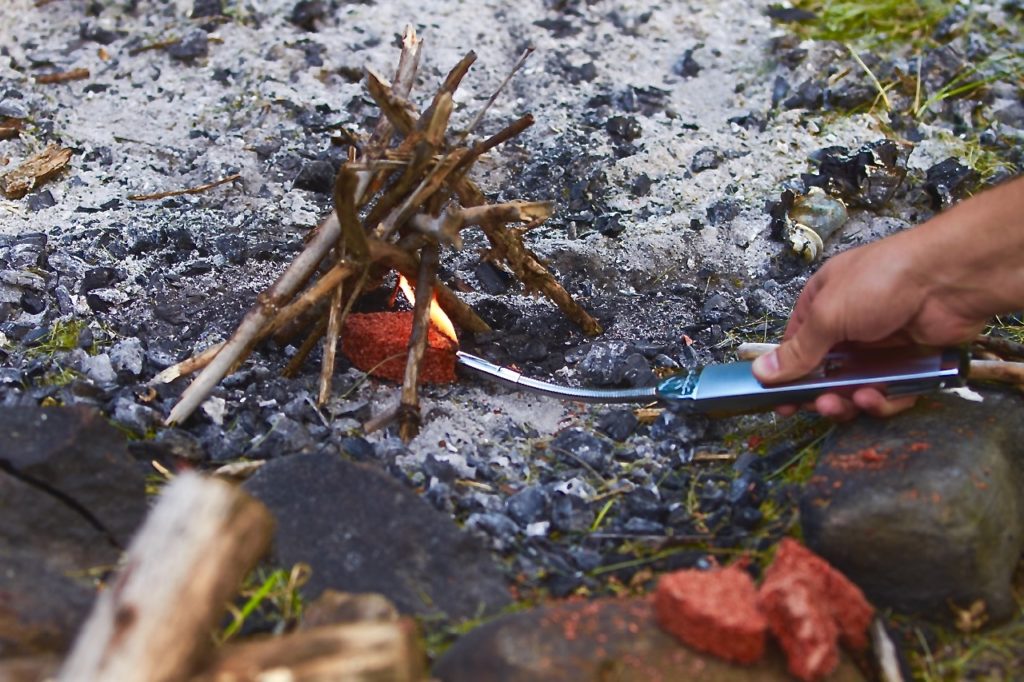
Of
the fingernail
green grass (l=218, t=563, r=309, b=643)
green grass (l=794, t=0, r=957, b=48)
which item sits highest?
green grass (l=794, t=0, r=957, b=48)

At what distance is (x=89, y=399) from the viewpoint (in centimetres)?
287

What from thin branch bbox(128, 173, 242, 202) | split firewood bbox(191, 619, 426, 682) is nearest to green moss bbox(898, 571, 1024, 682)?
split firewood bbox(191, 619, 426, 682)

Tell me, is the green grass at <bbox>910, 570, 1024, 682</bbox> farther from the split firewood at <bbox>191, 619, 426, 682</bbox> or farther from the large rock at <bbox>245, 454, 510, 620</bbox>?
the split firewood at <bbox>191, 619, 426, 682</bbox>

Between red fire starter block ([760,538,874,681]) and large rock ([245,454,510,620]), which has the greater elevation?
red fire starter block ([760,538,874,681])

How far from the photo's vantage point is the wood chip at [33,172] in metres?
3.76

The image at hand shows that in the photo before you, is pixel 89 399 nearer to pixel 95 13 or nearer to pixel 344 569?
pixel 344 569

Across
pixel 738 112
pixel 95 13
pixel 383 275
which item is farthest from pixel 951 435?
pixel 95 13

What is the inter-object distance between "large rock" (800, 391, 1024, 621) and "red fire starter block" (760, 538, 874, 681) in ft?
0.40

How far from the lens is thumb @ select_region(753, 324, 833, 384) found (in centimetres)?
258

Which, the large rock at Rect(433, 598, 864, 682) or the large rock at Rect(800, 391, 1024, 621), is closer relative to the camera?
the large rock at Rect(433, 598, 864, 682)

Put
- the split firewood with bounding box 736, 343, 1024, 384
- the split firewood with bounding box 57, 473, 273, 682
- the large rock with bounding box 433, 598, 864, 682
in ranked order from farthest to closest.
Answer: the split firewood with bounding box 736, 343, 1024, 384, the large rock with bounding box 433, 598, 864, 682, the split firewood with bounding box 57, 473, 273, 682

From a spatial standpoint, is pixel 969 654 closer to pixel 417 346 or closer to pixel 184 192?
pixel 417 346

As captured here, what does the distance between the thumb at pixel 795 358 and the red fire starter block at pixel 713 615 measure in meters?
0.70

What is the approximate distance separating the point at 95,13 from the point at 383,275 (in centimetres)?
240
